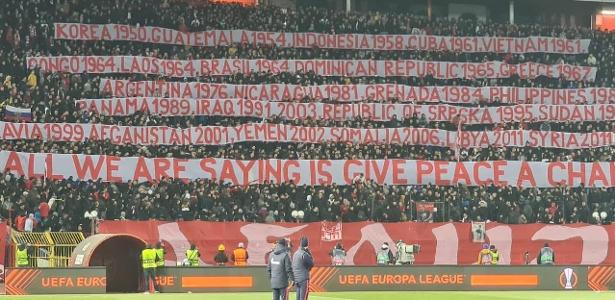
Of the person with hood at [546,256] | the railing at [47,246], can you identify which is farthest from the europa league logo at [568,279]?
the railing at [47,246]

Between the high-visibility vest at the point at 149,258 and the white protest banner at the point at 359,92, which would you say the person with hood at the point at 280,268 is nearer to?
the high-visibility vest at the point at 149,258

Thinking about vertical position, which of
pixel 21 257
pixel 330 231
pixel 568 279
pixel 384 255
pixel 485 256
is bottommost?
pixel 568 279

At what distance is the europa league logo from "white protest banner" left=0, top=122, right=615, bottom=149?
58.1ft

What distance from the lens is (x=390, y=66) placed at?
6662cm

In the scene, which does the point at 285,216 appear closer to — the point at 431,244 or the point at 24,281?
the point at 431,244

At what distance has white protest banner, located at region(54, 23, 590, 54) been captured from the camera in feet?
207

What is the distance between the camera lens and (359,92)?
6316 cm

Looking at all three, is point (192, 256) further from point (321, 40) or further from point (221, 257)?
point (321, 40)

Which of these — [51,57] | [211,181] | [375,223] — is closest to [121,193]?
[211,181]

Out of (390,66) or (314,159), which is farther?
(390,66)

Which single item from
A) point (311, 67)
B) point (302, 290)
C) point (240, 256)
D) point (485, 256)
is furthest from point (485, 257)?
point (302, 290)

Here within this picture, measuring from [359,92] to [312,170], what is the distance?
9254 millimetres

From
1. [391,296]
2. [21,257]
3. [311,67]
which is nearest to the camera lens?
[391,296]

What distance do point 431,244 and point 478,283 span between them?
5.31m
